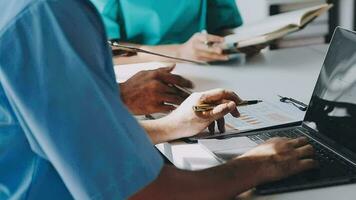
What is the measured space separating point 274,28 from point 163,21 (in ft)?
1.40

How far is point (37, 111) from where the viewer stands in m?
0.71

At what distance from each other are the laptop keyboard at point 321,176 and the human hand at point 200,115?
0.20 meters

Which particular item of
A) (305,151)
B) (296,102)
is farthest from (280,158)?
(296,102)

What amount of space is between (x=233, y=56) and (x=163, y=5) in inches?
12.4

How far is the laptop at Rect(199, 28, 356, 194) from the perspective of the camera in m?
0.97

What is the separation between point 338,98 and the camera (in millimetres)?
1137

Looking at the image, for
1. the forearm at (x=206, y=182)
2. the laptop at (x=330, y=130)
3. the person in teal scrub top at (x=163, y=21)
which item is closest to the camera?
the forearm at (x=206, y=182)

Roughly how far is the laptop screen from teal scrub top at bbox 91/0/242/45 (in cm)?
83

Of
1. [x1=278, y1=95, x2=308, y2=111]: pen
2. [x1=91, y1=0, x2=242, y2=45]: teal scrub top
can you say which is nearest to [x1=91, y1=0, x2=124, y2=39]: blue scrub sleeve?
[x1=91, y1=0, x2=242, y2=45]: teal scrub top

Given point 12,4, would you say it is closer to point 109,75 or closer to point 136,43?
point 109,75

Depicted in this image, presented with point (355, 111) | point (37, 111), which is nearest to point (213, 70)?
point (355, 111)

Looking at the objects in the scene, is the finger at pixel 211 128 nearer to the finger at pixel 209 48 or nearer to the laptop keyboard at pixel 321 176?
the laptop keyboard at pixel 321 176

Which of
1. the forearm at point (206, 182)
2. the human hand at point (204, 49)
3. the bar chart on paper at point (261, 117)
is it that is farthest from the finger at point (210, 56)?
the forearm at point (206, 182)

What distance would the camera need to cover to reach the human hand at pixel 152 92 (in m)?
1.38
